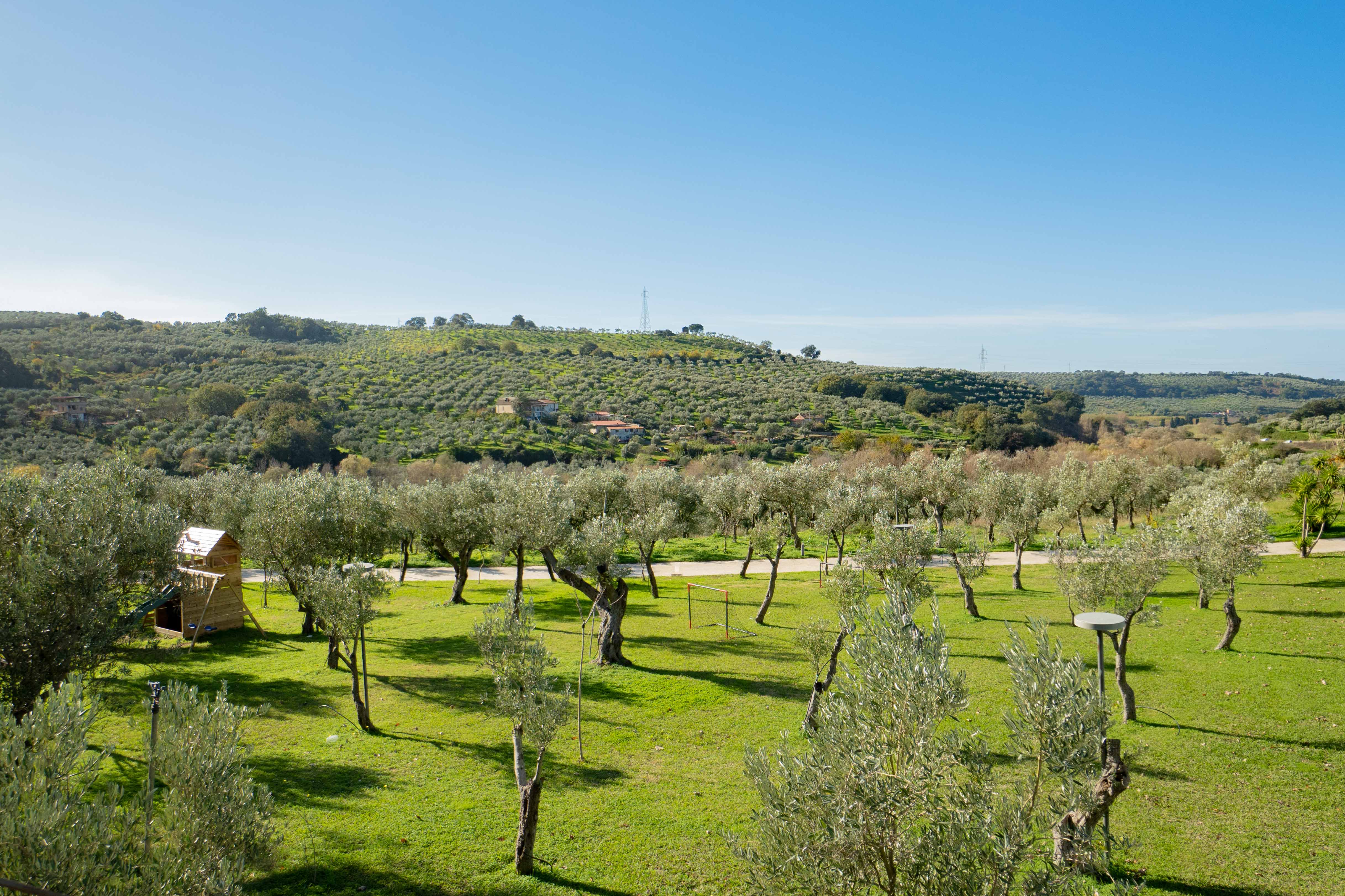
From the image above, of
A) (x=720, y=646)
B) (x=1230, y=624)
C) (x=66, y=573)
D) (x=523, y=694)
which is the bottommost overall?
(x=720, y=646)

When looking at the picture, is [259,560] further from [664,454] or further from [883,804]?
[664,454]

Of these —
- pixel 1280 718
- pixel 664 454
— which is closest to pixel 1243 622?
pixel 1280 718

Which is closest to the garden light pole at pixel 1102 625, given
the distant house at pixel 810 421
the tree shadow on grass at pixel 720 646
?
the tree shadow on grass at pixel 720 646

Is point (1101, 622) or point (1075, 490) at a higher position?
point (1101, 622)

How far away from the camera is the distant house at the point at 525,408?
94.8 metres

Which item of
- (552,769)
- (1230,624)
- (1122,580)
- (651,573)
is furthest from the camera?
(651,573)

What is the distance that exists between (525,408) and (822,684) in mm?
84930

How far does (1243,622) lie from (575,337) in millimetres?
157373

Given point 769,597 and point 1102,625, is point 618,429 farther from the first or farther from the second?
point 1102,625

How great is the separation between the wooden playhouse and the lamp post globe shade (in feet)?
88.7

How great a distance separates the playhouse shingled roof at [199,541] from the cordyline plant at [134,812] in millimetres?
21590

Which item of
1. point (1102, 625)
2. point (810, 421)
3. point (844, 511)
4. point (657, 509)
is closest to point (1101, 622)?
point (1102, 625)

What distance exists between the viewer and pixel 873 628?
7.34 m

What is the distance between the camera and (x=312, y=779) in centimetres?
1412
